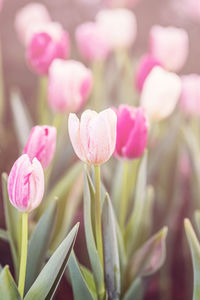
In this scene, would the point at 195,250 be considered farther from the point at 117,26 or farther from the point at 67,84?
the point at 117,26

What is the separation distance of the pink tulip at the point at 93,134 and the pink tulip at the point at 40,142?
0.05 meters

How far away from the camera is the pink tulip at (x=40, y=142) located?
0.54 m

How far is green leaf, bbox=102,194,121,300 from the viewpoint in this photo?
0.55 m

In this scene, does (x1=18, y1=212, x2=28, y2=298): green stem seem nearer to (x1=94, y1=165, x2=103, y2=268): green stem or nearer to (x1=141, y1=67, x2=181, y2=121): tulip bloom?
(x1=94, y1=165, x2=103, y2=268): green stem

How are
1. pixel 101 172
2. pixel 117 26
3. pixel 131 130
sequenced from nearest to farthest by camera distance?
pixel 131 130, pixel 101 172, pixel 117 26

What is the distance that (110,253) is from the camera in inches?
22.2

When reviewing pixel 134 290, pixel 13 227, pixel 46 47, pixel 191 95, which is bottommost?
pixel 134 290

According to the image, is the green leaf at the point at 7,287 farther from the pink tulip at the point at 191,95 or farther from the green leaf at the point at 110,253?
the pink tulip at the point at 191,95

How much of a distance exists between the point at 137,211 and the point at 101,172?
17 centimetres

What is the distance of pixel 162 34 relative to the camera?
0.84 m

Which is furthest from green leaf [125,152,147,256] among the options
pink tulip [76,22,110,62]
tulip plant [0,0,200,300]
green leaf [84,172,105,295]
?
pink tulip [76,22,110,62]

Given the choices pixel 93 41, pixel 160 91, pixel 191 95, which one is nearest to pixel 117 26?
pixel 93 41

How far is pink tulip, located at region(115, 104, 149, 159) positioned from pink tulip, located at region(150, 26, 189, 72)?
0.25m

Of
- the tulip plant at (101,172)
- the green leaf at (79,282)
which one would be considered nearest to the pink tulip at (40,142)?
the tulip plant at (101,172)
